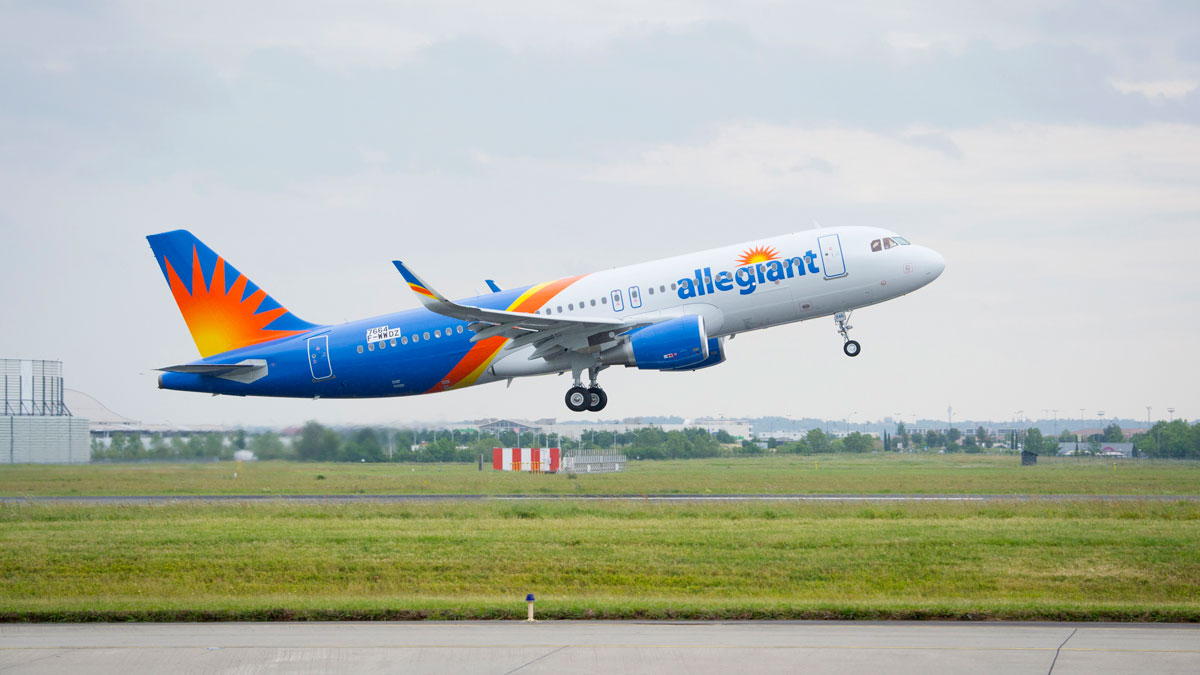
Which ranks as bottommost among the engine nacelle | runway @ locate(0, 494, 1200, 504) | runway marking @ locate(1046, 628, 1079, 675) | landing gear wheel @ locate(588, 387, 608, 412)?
runway marking @ locate(1046, 628, 1079, 675)

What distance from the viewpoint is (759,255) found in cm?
3812

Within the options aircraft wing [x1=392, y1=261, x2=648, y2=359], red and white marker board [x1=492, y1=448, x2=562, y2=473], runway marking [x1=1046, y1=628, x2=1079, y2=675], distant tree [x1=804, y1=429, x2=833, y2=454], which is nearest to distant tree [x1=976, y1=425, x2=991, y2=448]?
distant tree [x1=804, y1=429, x2=833, y2=454]

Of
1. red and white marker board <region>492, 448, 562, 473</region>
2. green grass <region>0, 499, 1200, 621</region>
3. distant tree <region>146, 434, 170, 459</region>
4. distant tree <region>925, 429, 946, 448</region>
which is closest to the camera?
green grass <region>0, 499, 1200, 621</region>

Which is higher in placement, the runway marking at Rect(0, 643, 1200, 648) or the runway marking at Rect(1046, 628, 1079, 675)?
the runway marking at Rect(0, 643, 1200, 648)

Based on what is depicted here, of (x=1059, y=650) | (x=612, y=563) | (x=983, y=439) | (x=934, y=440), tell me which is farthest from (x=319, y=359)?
(x=983, y=439)

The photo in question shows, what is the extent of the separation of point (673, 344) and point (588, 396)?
4.79m

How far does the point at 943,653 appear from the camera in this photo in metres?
16.0

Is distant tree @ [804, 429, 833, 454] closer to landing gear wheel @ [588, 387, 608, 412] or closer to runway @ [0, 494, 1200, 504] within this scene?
runway @ [0, 494, 1200, 504]

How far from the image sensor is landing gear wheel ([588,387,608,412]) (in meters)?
41.2

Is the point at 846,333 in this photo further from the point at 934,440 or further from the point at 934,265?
the point at 934,440

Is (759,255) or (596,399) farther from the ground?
(759,255)

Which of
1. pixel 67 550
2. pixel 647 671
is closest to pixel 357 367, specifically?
pixel 67 550

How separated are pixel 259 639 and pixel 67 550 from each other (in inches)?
545

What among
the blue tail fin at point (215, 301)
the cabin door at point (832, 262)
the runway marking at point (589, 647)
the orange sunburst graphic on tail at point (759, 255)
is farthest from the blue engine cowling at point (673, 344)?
the runway marking at point (589, 647)
